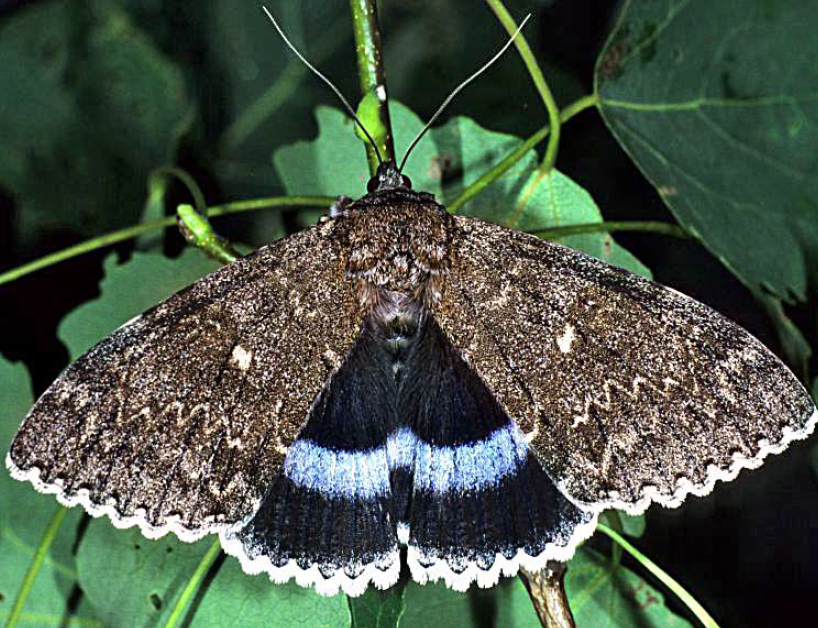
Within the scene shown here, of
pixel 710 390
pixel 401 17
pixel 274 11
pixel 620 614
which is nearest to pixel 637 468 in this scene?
pixel 710 390

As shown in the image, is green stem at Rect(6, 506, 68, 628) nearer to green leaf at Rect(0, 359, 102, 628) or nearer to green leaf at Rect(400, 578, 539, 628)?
green leaf at Rect(0, 359, 102, 628)

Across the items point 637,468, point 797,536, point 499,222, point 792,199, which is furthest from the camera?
point 797,536

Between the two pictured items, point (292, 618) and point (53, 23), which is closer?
point (292, 618)

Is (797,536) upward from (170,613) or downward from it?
upward

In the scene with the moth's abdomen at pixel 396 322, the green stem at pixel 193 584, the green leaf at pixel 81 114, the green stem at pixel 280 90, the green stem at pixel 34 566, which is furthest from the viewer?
the green stem at pixel 280 90

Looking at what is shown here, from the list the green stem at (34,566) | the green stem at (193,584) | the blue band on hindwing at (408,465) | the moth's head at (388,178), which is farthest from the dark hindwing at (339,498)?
the green stem at (34,566)

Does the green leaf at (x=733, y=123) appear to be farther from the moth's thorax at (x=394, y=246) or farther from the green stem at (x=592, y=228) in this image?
the moth's thorax at (x=394, y=246)

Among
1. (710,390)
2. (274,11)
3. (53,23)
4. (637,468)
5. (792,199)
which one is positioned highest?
(274,11)

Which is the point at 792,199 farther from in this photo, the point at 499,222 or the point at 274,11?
the point at 274,11

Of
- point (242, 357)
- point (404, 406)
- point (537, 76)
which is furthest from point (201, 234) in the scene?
point (537, 76)
